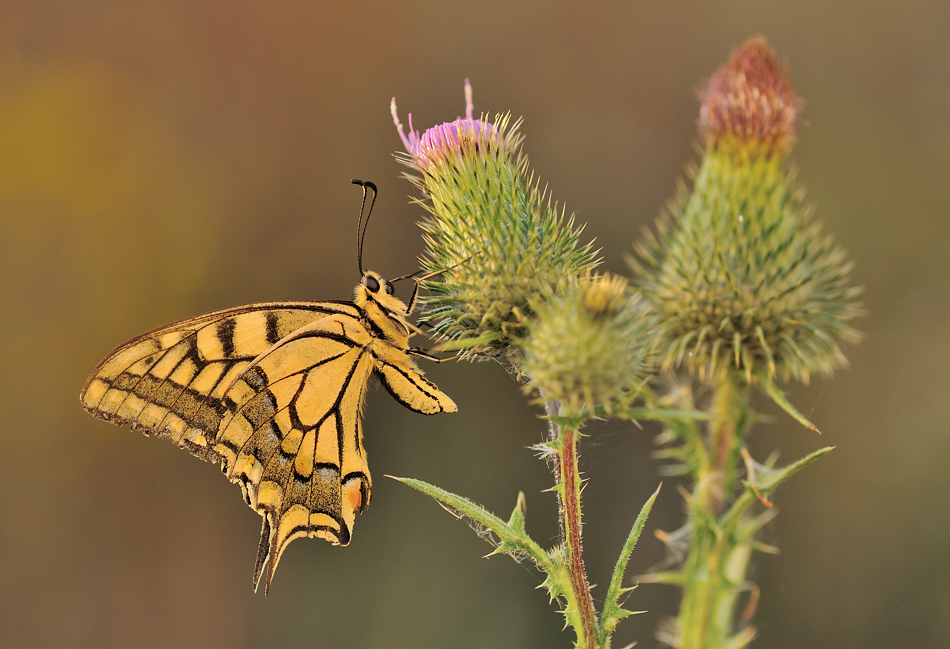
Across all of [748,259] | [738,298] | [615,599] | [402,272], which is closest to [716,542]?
[615,599]

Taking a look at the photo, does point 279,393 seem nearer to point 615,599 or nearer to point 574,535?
point 574,535

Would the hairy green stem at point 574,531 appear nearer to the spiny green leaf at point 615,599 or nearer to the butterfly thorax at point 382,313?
the spiny green leaf at point 615,599

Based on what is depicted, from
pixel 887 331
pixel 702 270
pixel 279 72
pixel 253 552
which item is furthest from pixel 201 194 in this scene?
pixel 887 331

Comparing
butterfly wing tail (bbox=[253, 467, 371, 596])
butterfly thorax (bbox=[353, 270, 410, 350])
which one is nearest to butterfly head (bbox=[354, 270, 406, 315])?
butterfly thorax (bbox=[353, 270, 410, 350])

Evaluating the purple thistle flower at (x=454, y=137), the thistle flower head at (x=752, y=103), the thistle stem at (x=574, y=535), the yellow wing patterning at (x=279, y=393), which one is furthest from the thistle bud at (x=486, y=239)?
the thistle flower head at (x=752, y=103)

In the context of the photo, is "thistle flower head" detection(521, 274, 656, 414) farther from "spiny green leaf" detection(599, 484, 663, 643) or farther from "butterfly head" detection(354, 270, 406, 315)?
"butterfly head" detection(354, 270, 406, 315)

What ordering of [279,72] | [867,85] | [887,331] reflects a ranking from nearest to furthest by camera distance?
[887,331]
[867,85]
[279,72]

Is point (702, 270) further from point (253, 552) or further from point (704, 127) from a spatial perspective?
point (253, 552)
